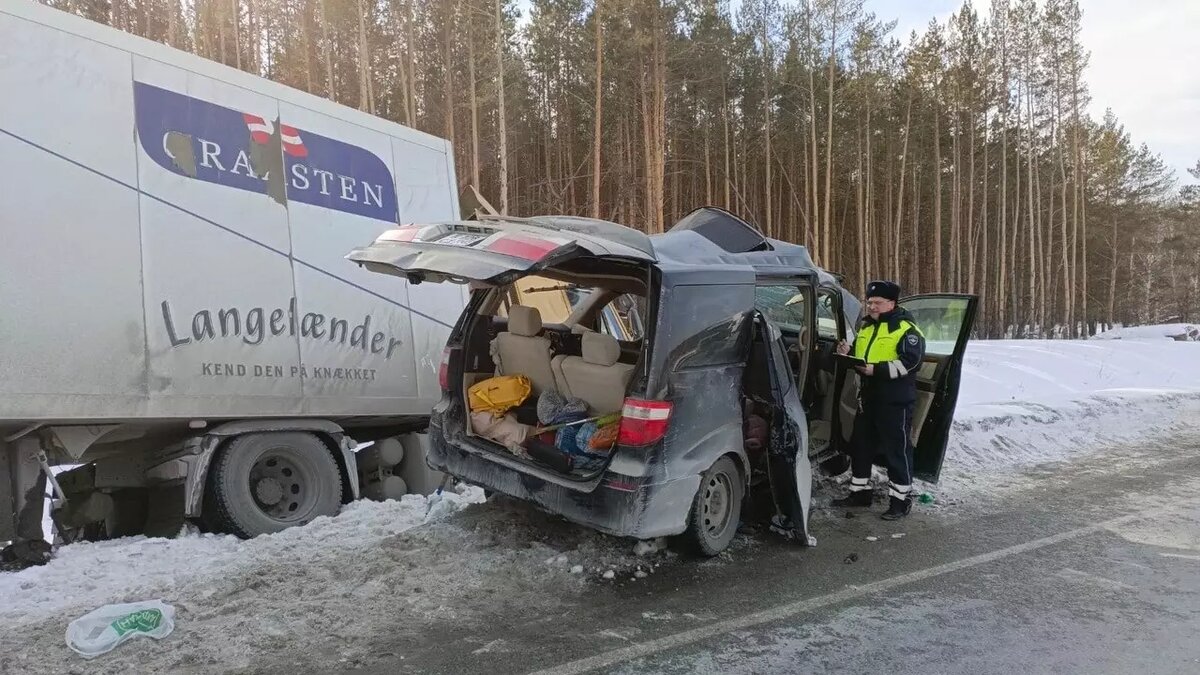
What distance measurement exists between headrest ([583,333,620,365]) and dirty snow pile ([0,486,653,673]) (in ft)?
3.65

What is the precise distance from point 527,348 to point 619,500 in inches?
61.9

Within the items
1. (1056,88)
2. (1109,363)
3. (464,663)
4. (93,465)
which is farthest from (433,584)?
(1056,88)

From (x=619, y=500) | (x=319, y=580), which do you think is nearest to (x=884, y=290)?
(x=619, y=500)

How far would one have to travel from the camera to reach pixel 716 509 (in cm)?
442

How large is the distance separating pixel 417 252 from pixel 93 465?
2749mm

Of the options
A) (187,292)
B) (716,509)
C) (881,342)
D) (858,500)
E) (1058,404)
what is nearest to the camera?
(187,292)

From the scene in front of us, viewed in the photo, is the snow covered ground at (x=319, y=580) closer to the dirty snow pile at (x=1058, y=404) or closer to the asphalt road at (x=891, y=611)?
the asphalt road at (x=891, y=611)

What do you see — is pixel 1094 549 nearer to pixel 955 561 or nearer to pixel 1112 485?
pixel 955 561

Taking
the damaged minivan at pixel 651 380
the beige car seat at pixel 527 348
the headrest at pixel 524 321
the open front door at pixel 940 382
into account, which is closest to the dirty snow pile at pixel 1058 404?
the open front door at pixel 940 382

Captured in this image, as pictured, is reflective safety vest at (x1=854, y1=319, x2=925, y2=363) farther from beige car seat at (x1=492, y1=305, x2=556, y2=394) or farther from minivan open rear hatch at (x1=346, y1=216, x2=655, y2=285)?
beige car seat at (x1=492, y1=305, x2=556, y2=394)

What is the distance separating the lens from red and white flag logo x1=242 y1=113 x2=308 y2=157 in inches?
184

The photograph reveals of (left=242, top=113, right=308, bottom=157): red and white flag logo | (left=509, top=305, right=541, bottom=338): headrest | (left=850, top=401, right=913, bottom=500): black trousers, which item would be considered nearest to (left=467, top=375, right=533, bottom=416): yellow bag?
(left=509, top=305, right=541, bottom=338): headrest

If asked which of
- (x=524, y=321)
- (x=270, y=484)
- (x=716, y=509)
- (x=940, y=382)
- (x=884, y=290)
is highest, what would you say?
(x=884, y=290)

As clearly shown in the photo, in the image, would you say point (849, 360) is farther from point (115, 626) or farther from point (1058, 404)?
point (1058, 404)
